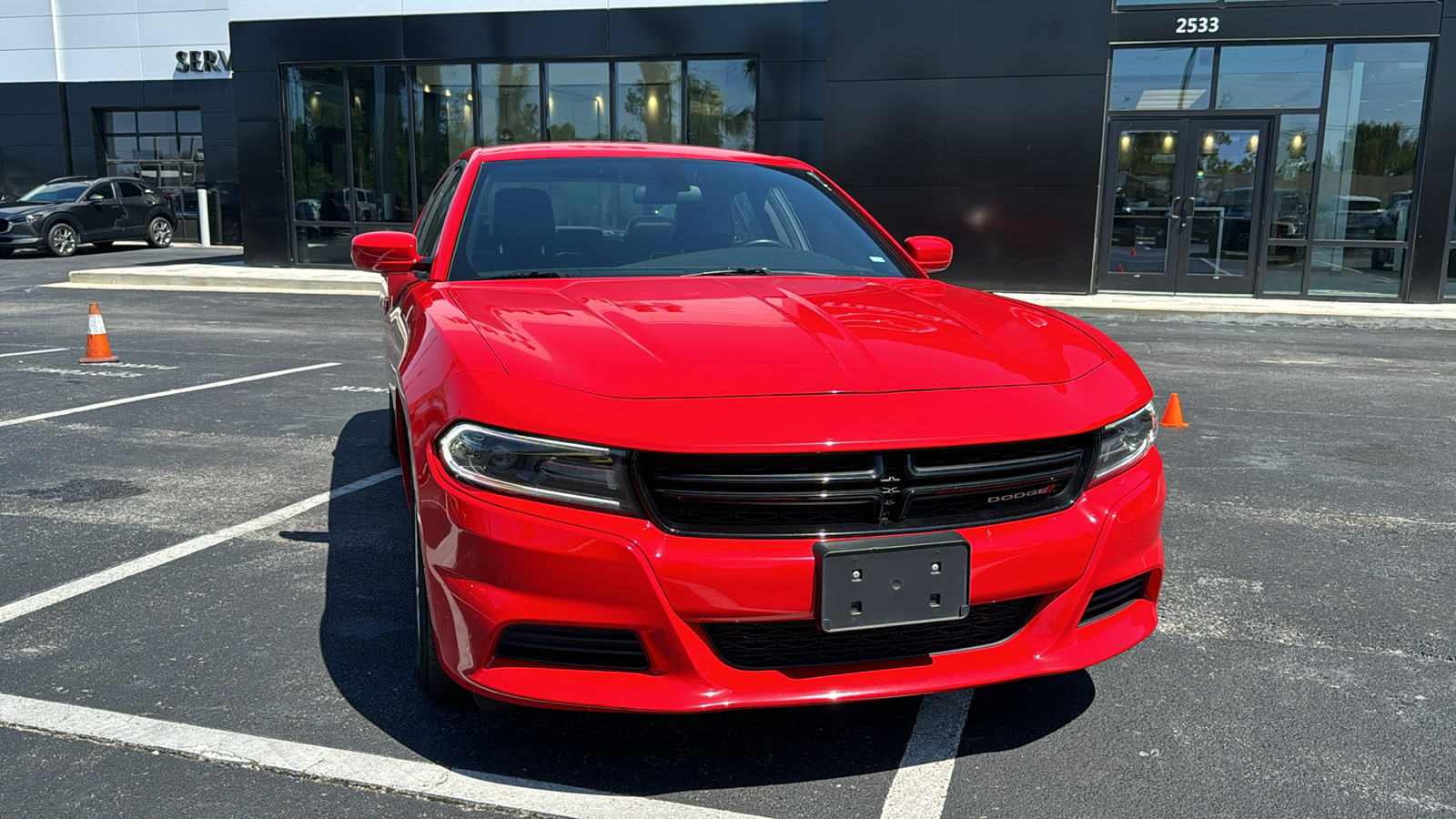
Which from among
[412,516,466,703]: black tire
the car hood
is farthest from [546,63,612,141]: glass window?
[412,516,466,703]: black tire

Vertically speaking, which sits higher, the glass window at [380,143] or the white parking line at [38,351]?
the glass window at [380,143]

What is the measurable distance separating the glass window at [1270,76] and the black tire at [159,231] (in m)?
23.4

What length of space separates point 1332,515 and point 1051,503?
320cm

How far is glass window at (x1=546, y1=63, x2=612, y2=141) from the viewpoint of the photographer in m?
18.7

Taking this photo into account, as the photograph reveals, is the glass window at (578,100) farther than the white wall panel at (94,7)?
No

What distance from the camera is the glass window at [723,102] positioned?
59.3ft

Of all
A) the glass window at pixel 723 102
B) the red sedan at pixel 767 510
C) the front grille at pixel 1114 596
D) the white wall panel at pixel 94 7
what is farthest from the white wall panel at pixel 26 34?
the front grille at pixel 1114 596

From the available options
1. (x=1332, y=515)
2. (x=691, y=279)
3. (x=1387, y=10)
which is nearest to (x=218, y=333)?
(x=691, y=279)

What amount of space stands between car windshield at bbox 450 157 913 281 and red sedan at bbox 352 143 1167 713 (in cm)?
86

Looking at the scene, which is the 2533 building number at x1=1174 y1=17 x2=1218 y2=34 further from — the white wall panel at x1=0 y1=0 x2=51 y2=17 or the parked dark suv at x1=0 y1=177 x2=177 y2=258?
the white wall panel at x1=0 y1=0 x2=51 y2=17

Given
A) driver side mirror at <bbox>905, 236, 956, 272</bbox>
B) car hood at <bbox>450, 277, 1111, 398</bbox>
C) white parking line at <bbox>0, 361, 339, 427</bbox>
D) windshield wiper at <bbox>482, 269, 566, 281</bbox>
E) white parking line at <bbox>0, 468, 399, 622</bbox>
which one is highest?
driver side mirror at <bbox>905, 236, 956, 272</bbox>

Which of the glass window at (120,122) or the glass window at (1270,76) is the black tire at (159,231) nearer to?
the glass window at (120,122)

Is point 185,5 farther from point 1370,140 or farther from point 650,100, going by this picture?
point 1370,140

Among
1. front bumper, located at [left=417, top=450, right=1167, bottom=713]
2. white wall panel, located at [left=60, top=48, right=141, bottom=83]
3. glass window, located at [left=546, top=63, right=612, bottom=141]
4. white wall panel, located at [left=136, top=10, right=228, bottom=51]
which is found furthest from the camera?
white wall panel, located at [left=60, top=48, right=141, bottom=83]
